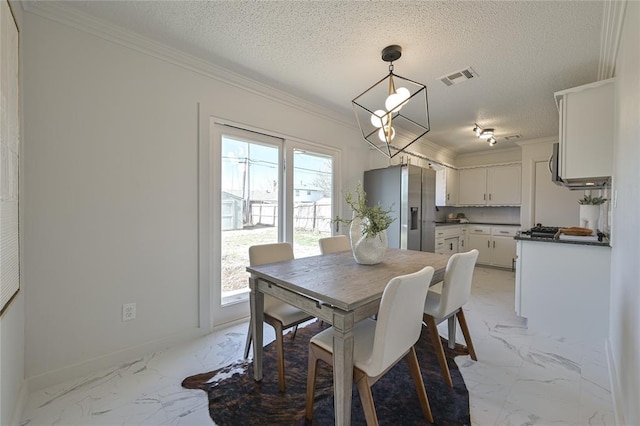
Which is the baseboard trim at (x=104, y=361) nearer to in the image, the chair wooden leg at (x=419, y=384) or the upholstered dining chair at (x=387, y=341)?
the upholstered dining chair at (x=387, y=341)

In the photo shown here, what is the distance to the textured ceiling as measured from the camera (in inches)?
67.7

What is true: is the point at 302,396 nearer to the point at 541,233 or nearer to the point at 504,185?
the point at 541,233

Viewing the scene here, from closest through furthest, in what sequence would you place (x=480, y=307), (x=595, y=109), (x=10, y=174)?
(x=10, y=174) < (x=595, y=109) < (x=480, y=307)

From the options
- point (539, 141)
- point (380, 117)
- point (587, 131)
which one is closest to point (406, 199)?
point (587, 131)

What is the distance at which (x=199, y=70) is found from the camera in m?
2.37

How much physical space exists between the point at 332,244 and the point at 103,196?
189 cm

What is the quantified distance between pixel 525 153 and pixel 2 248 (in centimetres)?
635

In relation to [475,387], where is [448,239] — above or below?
above

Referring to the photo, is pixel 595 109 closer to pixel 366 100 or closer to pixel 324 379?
pixel 366 100

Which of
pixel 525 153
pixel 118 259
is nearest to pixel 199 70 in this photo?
pixel 118 259

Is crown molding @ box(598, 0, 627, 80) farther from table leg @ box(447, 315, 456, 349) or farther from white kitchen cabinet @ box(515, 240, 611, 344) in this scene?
table leg @ box(447, 315, 456, 349)

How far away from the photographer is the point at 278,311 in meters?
1.88

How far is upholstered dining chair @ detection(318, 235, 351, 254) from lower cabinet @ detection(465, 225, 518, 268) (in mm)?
3774

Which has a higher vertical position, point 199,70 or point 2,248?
point 199,70
